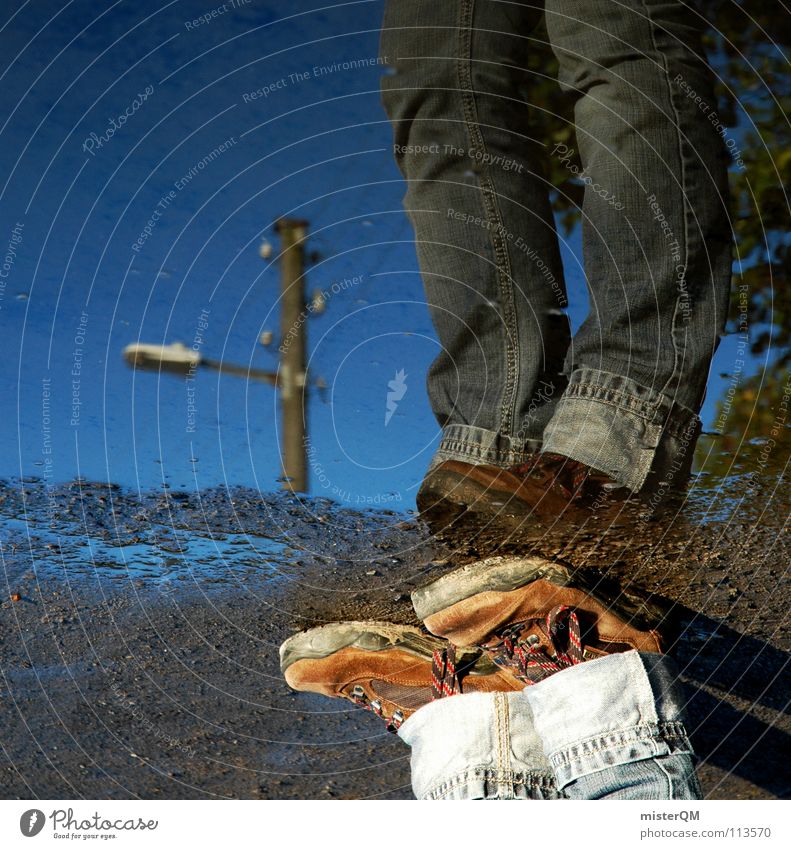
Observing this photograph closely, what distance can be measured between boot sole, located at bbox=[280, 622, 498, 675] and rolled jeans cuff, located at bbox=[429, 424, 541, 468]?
0.14m

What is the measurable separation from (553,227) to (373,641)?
1.16 ft

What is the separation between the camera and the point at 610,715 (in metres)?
0.62

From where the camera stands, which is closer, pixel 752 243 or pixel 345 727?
pixel 752 243

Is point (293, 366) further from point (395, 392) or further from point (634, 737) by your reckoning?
point (634, 737)

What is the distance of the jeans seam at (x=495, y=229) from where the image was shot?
2.26ft

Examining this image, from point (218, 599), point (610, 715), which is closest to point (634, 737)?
point (610, 715)

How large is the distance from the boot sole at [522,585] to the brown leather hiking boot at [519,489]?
38mm

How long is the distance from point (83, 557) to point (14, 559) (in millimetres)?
55

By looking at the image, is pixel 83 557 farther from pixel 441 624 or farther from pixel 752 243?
pixel 752 243
